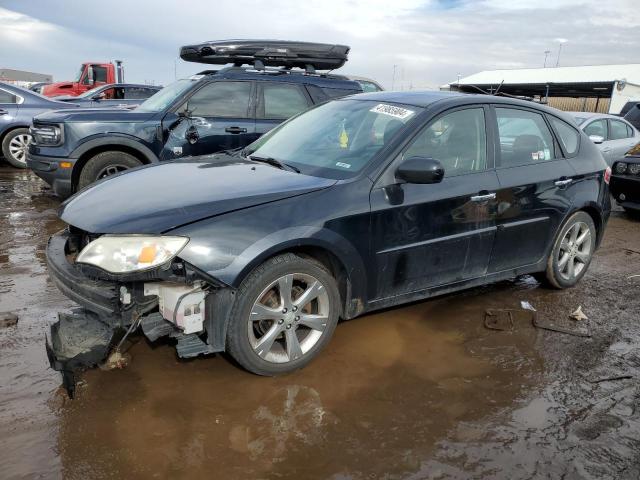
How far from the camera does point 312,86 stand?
23.8 ft

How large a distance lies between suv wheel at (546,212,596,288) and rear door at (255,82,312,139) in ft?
12.8

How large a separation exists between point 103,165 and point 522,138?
498cm

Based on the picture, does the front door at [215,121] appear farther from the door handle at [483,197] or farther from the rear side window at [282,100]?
the door handle at [483,197]

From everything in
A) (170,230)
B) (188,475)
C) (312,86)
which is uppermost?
(312,86)

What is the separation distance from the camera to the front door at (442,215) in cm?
336

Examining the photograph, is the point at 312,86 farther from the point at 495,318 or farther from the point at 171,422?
the point at 171,422

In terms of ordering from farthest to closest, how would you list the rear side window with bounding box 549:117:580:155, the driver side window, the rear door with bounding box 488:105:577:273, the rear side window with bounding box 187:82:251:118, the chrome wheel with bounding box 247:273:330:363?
the rear side window with bounding box 187:82:251:118
the rear side window with bounding box 549:117:580:155
the rear door with bounding box 488:105:577:273
the driver side window
the chrome wheel with bounding box 247:273:330:363

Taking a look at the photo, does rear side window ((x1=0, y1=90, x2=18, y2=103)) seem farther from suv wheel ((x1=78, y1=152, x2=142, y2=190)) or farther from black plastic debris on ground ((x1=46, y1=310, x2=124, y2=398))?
black plastic debris on ground ((x1=46, y1=310, x2=124, y2=398))

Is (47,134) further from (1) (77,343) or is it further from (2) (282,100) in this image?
(1) (77,343)

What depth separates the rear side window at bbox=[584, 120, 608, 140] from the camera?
971cm

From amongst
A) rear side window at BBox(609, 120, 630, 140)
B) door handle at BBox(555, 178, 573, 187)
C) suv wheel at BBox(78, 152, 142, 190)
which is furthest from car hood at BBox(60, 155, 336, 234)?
rear side window at BBox(609, 120, 630, 140)

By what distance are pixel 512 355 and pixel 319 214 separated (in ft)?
5.55

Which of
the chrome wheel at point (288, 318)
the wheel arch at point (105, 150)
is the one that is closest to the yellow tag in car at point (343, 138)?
the chrome wheel at point (288, 318)

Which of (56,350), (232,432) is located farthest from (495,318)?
(56,350)
